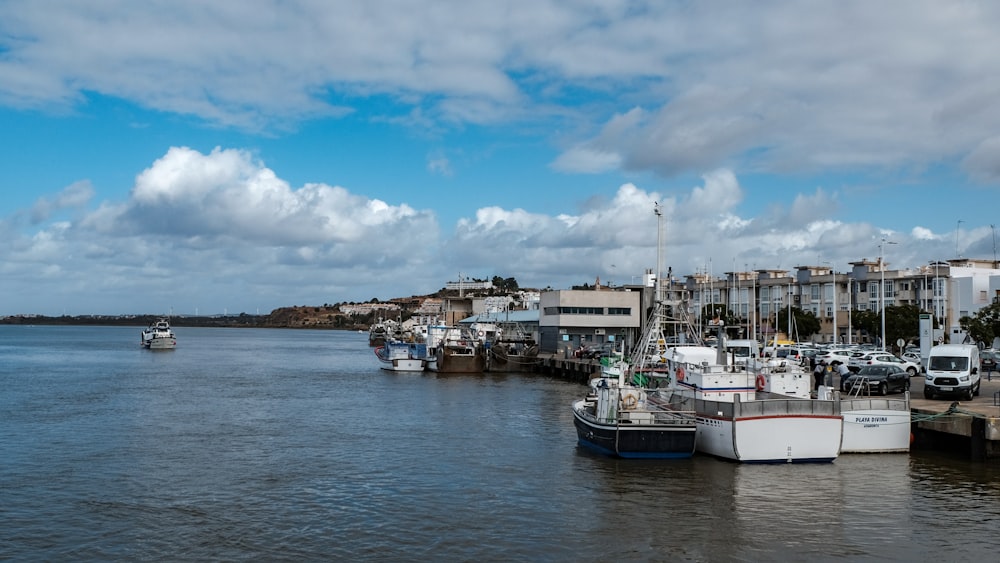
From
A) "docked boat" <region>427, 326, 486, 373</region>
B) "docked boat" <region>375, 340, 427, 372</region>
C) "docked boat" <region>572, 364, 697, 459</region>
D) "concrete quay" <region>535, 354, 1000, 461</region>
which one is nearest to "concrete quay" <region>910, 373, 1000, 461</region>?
"concrete quay" <region>535, 354, 1000, 461</region>

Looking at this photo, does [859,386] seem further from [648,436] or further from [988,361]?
[988,361]

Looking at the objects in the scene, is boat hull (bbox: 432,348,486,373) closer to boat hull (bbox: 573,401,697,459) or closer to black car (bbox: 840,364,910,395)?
black car (bbox: 840,364,910,395)

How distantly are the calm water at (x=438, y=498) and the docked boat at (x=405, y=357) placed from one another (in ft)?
130

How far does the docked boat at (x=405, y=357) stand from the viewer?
78688 mm

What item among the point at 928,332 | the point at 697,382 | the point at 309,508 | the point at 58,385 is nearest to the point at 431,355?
the point at 58,385

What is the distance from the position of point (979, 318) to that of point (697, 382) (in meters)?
44.6

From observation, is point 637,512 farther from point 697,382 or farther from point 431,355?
point 431,355

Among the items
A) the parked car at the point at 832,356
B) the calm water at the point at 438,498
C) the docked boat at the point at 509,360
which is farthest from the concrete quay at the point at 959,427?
the docked boat at the point at 509,360

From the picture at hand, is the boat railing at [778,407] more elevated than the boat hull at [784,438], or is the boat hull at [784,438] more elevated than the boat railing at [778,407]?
the boat railing at [778,407]

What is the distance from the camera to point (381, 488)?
78.1ft

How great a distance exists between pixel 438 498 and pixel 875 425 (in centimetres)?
1426

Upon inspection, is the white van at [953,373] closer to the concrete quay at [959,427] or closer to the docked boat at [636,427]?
the concrete quay at [959,427]

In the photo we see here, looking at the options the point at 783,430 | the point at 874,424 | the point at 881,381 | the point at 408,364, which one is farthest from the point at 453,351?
the point at 783,430

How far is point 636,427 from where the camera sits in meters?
26.3
